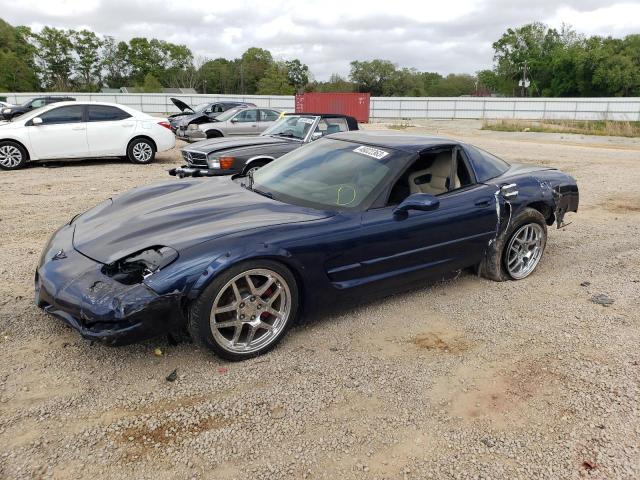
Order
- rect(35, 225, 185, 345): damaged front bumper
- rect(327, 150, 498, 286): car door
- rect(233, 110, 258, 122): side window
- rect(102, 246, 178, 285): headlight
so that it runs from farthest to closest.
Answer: rect(233, 110, 258, 122): side window
rect(327, 150, 498, 286): car door
rect(102, 246, 178, 285): headlight
rect(35, 225, 185, 345): damaged front bumper

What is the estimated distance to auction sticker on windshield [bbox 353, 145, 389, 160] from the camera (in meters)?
4.02

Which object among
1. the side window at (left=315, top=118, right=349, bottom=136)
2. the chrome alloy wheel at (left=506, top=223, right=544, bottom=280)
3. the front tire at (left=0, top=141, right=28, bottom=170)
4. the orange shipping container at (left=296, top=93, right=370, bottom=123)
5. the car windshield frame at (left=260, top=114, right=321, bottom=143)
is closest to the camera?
the chrome alloy wheel at (left=506, top=223, right=544, bottom=280)

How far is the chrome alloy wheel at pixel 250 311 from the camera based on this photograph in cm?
304

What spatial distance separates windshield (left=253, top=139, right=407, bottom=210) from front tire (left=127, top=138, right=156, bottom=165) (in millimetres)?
8075

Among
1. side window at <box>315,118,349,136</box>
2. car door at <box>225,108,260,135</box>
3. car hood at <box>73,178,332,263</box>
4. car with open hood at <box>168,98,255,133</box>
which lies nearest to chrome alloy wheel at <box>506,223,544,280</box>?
car hood at <box>73,178,332,263</box>

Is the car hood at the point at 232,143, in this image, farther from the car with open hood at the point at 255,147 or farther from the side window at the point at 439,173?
the side window at the point at 439,173

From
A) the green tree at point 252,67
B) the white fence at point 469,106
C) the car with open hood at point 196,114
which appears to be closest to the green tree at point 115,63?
the green tree at point 252,67

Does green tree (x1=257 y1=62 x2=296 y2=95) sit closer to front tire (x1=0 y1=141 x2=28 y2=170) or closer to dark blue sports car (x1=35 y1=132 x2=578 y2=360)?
front tire (x1=0 y1=141 x2=28 y2=170)

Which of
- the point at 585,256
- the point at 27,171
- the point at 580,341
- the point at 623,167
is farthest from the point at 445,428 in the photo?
the point at 623,167

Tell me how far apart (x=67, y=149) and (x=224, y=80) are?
94.0 m

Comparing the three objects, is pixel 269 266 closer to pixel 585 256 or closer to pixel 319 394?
pixel 319 394

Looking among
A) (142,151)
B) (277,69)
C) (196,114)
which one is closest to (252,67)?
(277,69)

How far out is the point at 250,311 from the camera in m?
3.12

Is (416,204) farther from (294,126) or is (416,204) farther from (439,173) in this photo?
(294,126)
